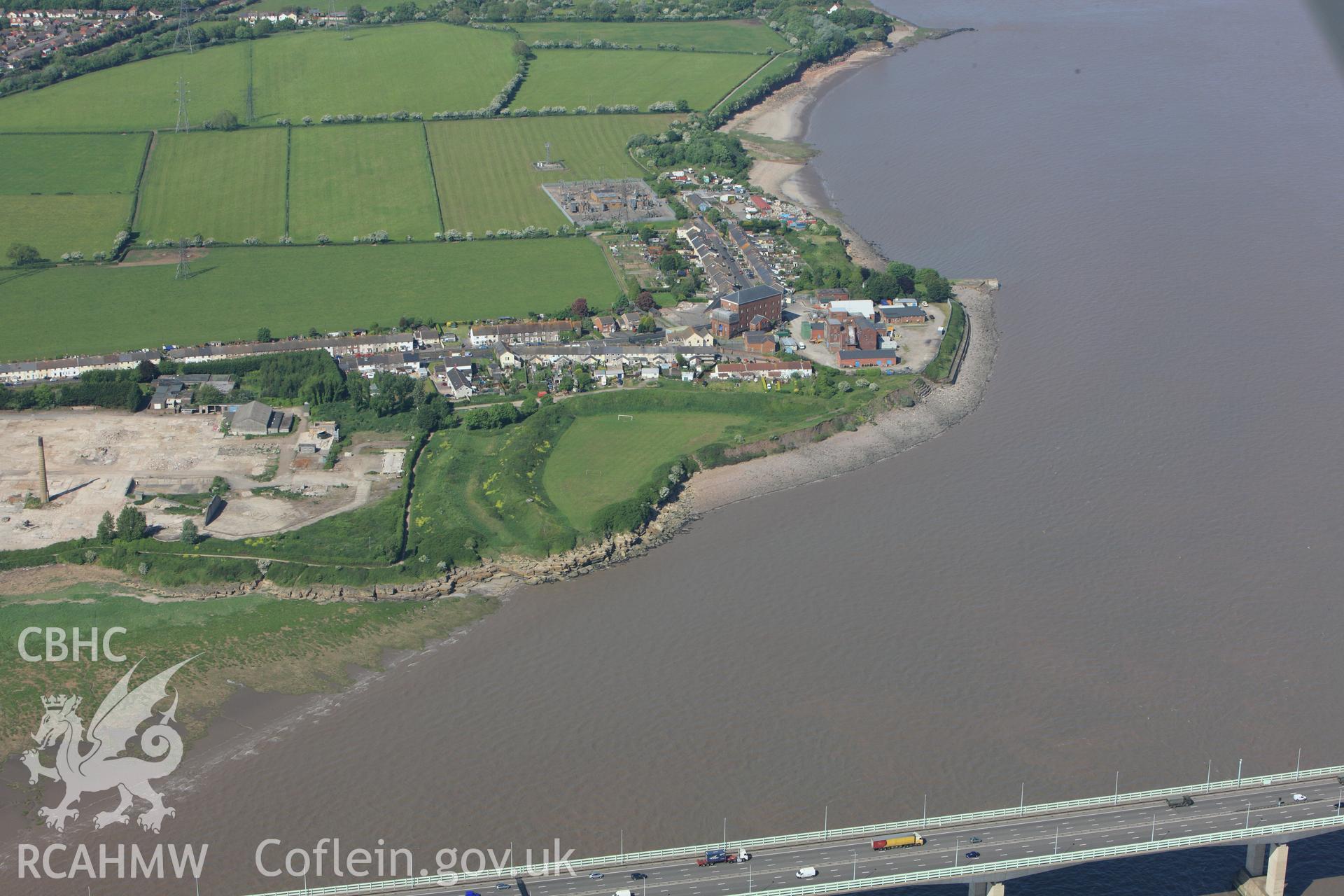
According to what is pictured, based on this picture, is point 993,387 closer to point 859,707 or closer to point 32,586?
point 859,707

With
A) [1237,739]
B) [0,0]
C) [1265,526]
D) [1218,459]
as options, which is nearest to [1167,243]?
[1218,459]

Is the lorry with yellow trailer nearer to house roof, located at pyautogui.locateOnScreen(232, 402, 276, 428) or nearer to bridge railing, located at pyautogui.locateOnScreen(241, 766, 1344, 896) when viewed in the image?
bridge railing, located at pyautogui.locateOnScreen(241, 766, 1344, 896)

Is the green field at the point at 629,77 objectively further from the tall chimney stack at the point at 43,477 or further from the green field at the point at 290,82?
the tall chimney stack at the point at 43,477

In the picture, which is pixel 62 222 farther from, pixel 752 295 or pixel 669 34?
pixel 669 34

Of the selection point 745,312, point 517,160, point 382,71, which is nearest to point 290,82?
point 382,71

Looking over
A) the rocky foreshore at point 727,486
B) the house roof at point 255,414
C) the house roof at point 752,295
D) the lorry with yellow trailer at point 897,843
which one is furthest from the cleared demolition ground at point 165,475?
the lorry with yellow trailer at point 897,843

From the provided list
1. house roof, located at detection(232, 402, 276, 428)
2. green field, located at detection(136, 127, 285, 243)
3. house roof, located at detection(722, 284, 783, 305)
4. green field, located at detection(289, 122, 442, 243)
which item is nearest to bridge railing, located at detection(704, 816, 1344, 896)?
house roof, located at detection(232, 402, 276, 428)

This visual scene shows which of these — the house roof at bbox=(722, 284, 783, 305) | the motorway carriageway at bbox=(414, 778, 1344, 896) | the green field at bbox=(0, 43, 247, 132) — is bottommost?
the motorway carriageway at bbox=(414, 778, 1344, 896)
